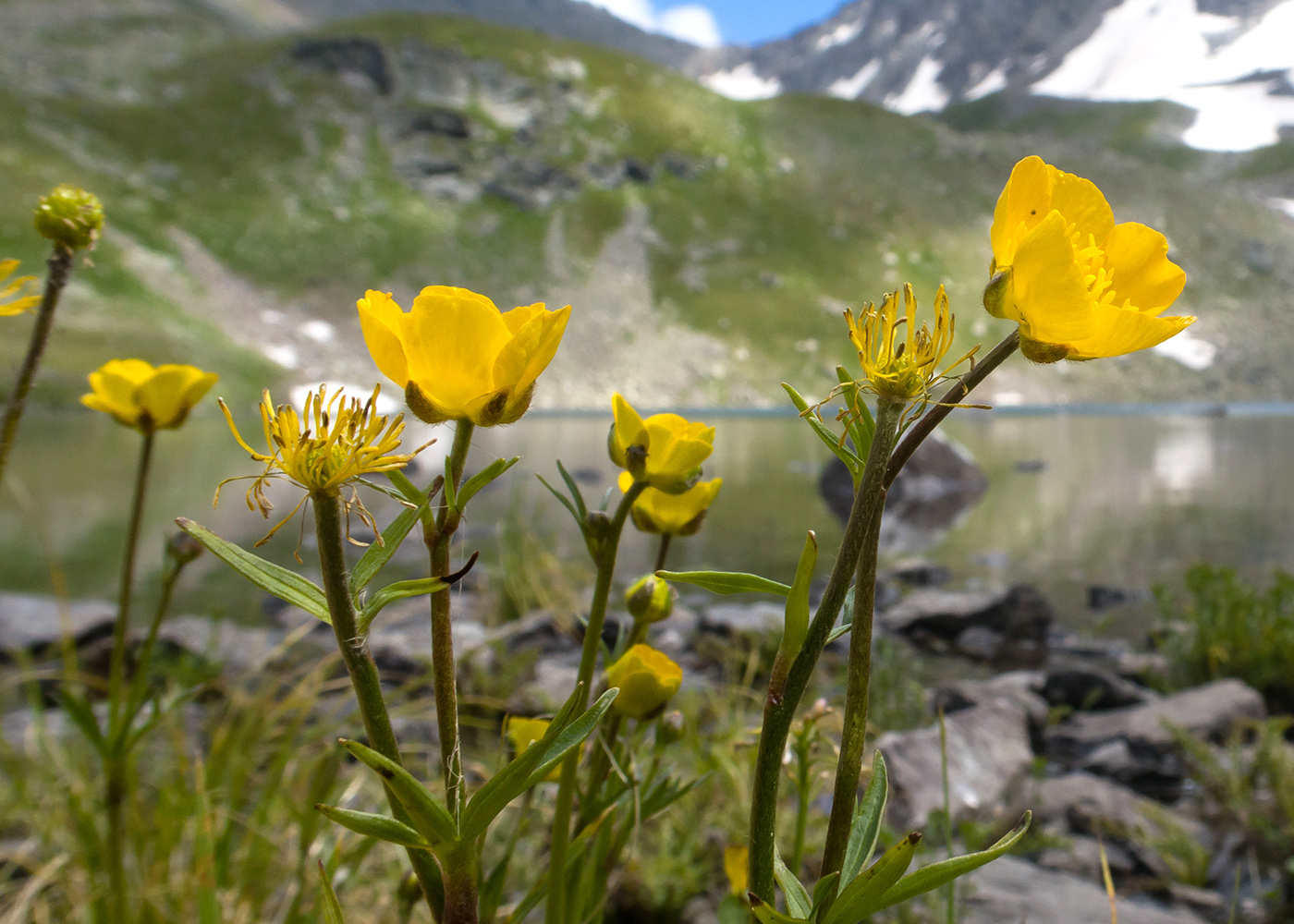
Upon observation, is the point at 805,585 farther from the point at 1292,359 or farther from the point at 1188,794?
the point at 1292,359

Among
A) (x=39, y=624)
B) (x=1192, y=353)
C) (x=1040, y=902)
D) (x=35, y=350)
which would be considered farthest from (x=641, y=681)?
(x=1192, y=353)

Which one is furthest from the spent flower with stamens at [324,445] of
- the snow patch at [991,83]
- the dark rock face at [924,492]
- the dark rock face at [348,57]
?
the snow patch at [991,83]

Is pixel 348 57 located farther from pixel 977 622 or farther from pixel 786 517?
pixel 977 622

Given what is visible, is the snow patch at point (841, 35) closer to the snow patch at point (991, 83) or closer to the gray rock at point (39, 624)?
the snow patch at point (991, 83)

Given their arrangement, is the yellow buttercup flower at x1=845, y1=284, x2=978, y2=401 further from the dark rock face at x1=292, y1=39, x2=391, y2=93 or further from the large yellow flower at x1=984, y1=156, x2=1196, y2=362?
the dark rock face at x1=292, y1=39, x2=391, y2=93

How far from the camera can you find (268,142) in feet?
202

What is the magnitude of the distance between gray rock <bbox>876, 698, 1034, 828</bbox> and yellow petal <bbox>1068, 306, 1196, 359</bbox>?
1.99 meters

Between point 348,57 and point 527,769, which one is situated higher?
point 348,57

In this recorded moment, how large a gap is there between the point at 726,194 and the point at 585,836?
77.8 meters

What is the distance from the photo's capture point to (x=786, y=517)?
1066 cm

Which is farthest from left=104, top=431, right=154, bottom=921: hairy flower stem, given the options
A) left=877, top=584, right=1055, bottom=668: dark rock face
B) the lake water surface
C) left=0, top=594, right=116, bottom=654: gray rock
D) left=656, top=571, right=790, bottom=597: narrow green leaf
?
left=877, top=584, right=1055, bottom=668: dark rock face

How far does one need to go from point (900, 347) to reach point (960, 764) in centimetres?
255

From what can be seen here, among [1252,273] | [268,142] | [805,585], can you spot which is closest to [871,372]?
[805,585]

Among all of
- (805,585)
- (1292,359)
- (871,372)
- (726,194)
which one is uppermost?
(726,194)
